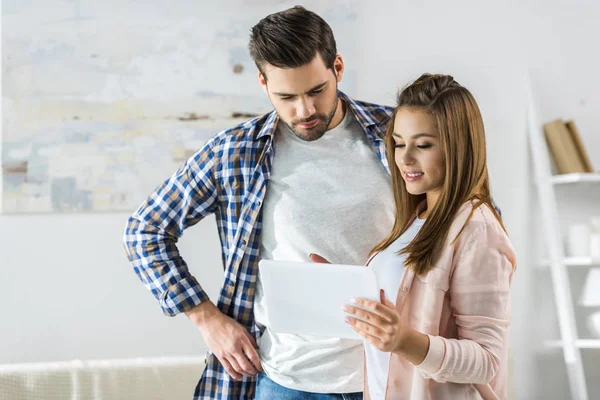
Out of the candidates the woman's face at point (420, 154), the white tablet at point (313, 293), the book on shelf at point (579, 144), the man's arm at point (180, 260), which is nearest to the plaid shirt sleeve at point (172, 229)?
the man's arm at point (180, 260)

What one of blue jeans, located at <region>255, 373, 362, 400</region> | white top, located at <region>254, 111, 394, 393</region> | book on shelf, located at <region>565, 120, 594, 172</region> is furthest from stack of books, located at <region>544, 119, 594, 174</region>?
blue jeans, located at <region>255, 373, 362, 400</region>

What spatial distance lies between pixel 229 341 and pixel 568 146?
1.87m

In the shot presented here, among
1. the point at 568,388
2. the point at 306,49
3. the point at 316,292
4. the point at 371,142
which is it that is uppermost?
the point at 306,49

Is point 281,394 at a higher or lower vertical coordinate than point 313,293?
lower

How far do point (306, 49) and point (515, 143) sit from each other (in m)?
1.71

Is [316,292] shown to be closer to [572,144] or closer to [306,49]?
[306,49]

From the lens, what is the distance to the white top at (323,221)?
4.67ft

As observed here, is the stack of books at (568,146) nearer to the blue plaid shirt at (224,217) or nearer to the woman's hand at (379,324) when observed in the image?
the blue plaid shirt at (224,217)

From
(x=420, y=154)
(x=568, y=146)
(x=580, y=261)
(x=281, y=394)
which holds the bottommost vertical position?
(x=281, y=394)

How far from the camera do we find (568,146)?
2822 mm

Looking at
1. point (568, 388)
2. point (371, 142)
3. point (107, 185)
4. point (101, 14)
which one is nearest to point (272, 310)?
point (371, 142)

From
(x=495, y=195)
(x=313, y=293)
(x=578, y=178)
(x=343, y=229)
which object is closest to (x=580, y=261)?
(x=578, y=178)

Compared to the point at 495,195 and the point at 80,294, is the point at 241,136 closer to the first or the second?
the point at 80,294

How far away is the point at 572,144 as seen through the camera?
283 cm
